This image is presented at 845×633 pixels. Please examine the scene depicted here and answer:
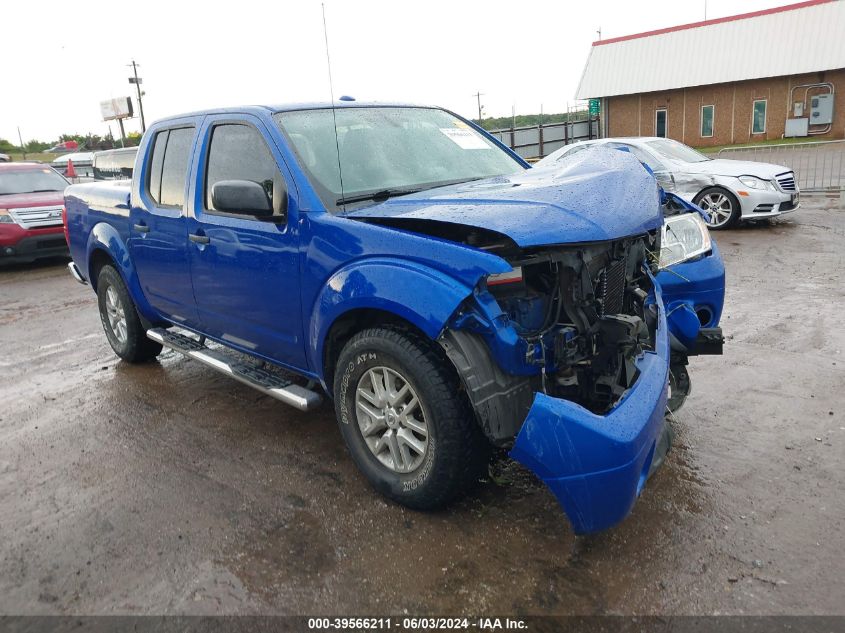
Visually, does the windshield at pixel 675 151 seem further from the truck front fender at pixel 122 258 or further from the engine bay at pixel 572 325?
the engine bay at pixel 572 325

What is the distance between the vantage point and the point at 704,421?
3.99 m

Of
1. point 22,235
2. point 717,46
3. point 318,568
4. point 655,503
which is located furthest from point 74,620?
point 717,46

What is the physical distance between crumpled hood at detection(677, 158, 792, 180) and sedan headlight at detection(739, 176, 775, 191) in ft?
0.18

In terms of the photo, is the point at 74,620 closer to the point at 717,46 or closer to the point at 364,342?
the point at 364,342

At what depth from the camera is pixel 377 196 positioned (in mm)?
3570

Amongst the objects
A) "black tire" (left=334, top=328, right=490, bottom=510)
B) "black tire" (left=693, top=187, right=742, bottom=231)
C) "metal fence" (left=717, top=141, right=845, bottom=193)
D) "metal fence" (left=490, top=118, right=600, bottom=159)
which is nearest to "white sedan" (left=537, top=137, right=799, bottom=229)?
"black tire" (left=693, top=187, right=742, bottom=231)

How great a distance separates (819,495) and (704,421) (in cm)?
90

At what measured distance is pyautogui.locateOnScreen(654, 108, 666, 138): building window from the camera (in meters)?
34.3

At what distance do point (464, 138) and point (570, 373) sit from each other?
2.15m

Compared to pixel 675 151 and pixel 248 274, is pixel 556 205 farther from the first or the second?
pixel 675 151

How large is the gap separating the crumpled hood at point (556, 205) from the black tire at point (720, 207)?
8.23 m

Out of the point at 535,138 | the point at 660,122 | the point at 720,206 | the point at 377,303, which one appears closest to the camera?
the point at 377,303

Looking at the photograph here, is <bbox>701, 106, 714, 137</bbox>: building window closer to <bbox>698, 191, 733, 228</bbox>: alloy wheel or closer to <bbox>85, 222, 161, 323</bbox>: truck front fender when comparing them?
<bbox>698, 191, 733, 228</bbox>: alloy wheel

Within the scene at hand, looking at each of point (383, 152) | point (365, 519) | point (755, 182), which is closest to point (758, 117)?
point (755, 182)
